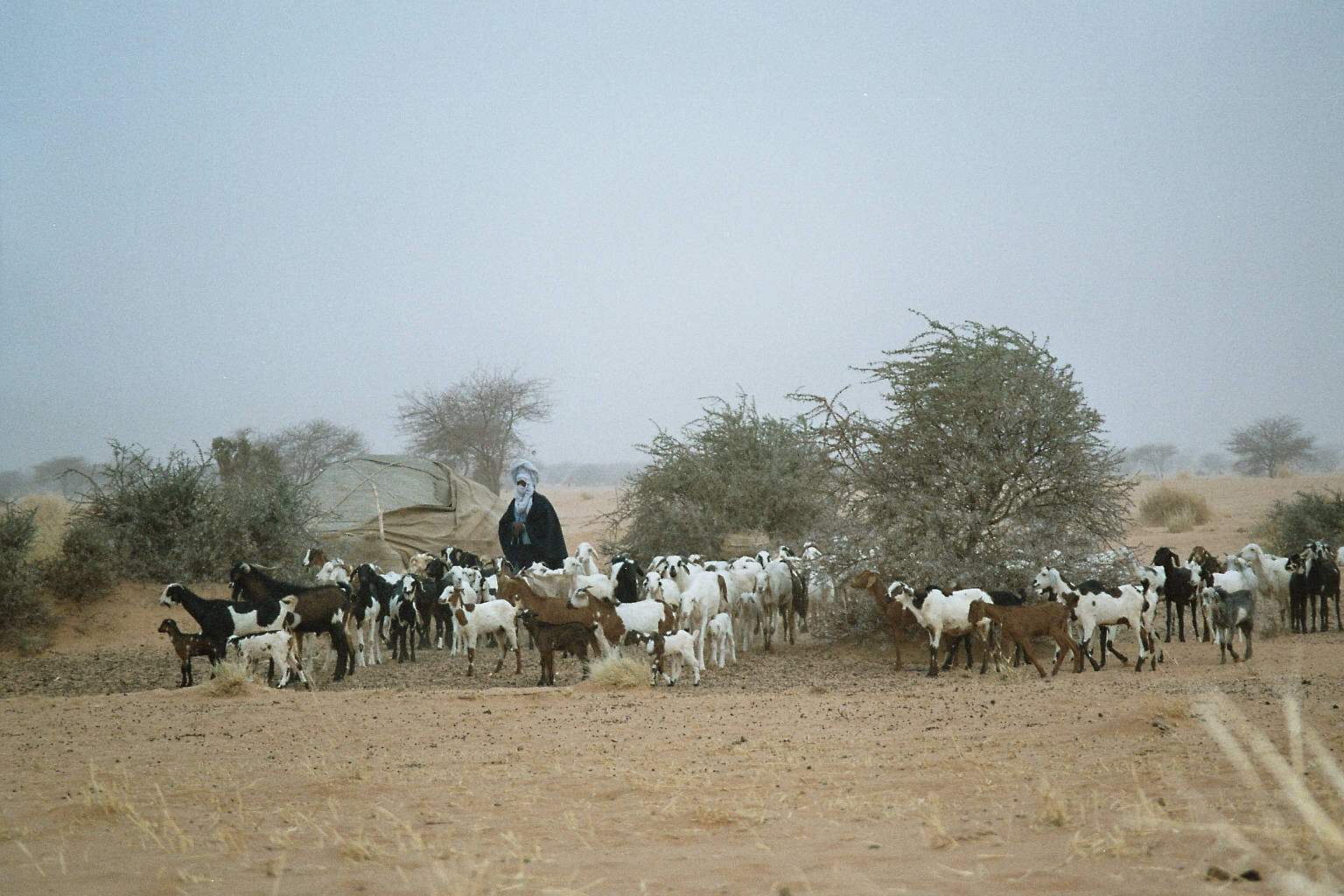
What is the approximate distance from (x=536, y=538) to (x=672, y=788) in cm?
913

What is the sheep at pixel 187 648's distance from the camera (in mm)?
11375

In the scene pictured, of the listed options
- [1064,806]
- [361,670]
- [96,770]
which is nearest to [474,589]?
[361,670]

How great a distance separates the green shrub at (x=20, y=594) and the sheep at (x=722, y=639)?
30.9 ft

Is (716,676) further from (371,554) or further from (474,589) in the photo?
(371,554)

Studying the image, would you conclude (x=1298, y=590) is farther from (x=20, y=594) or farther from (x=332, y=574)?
(x=20, y=594)

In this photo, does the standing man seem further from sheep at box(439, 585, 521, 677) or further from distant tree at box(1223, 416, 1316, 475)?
distant tree at box(1223, 416, 1316, 475)

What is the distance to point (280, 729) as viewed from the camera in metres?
8.45

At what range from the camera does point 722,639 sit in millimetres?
12781

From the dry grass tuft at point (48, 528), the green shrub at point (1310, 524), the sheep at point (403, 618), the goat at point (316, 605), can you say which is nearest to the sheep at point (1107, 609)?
the goat at point (316, 605)

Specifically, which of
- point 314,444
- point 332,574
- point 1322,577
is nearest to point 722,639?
point 332,574

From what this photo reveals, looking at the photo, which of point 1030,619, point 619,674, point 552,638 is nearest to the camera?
point 619,674

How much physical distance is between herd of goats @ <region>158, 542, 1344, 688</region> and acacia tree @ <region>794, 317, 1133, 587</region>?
21.1 inches

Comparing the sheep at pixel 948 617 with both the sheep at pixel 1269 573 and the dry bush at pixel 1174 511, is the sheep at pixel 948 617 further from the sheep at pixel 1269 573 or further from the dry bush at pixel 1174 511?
the dry bush at pixel 1174 511

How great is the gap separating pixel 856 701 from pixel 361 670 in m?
6.54
